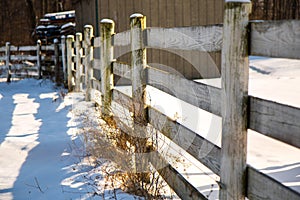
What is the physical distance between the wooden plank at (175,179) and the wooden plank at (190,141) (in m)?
0.23

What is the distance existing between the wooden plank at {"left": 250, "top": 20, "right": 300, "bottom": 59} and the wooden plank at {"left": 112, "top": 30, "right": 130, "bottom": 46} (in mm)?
2693

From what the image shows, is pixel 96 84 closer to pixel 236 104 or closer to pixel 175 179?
pixel 175 179

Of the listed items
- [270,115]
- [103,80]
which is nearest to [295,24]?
[270,115]

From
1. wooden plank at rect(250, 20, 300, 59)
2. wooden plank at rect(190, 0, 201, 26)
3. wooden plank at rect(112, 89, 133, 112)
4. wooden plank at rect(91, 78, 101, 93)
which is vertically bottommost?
wooden plank at rect(91, 78, 101, 93)

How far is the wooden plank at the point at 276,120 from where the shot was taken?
188 centimetres

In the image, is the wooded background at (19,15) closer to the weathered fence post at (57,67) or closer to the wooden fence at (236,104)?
the weathered fence post at (57,67)

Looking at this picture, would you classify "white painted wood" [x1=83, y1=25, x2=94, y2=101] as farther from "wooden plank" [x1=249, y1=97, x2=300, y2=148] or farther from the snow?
"wooden plank" [x1=249, y1=97, x2=300, y2=148]

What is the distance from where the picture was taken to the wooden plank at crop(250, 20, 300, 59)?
1.88 m

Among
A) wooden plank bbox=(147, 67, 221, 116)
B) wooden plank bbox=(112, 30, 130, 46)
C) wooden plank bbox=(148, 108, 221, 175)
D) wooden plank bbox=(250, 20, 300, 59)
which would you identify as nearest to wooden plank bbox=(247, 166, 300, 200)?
wooden plank bbox=(148, 108, 221, 175)

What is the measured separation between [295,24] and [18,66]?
49.6 feet

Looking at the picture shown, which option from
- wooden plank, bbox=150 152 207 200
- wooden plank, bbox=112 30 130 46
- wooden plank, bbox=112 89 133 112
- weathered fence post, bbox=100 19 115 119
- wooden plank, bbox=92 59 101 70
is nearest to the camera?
wooden plank, bbox=150 152 207 200

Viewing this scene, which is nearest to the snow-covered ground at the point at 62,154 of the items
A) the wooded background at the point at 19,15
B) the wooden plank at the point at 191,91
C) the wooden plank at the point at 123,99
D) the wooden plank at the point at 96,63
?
the wooden plank at the point at 191,91

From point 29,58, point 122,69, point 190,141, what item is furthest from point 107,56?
point 29,58

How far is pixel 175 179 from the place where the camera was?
10.8ft
